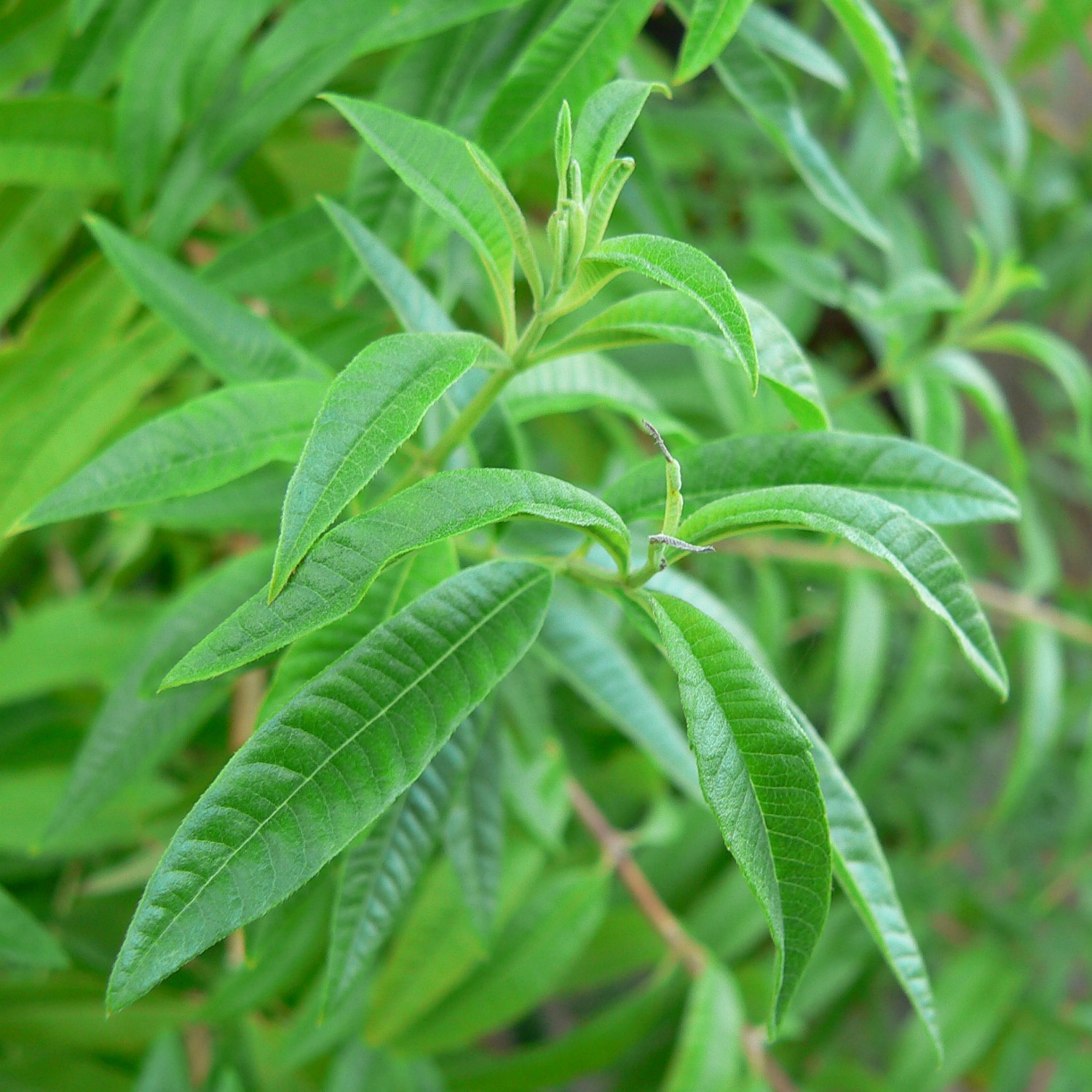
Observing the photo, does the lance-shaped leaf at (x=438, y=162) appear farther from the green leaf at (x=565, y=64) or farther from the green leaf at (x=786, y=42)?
the green leaf at (x=786, y=42)

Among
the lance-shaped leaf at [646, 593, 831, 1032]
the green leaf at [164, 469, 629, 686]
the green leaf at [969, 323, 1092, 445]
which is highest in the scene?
the green leaf at [164, 469, 629, 686]

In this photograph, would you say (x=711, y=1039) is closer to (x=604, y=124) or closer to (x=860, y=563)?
(x=860, y=563)

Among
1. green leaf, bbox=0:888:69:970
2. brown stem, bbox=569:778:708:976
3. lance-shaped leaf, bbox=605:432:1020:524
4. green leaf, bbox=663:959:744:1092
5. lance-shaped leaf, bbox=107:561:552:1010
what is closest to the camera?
lance-shaped leaf, bbox=107:561:552:1010

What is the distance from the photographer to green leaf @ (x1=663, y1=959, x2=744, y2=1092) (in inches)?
23.7

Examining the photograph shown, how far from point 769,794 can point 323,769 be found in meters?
0.11

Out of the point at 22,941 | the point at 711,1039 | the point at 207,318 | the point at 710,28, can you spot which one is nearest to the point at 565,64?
the point at 710,28

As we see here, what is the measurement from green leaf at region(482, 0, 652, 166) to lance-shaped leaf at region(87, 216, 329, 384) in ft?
0.39

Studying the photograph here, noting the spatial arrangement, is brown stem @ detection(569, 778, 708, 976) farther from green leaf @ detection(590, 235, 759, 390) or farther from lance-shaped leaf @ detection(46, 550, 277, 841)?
green leaf @ detection(590, 235, 759, 390)

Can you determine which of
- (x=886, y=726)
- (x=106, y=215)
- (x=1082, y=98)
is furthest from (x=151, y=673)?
(x=1082, y=98)

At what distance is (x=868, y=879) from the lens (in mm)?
330

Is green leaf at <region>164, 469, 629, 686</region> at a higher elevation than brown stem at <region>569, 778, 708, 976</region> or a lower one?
higher

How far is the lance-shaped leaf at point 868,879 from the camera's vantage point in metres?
0.31

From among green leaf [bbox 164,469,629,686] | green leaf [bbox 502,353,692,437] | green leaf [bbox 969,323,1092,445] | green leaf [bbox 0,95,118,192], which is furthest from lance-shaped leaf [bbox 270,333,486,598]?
green leaf [bbox 969,323,1092,445]

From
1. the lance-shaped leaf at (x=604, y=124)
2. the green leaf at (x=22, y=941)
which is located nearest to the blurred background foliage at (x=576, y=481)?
the green leaf at (x=22, y=941)
